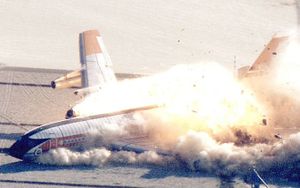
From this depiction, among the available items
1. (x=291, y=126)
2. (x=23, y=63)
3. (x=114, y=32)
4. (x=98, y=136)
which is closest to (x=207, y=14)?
(x=114, y=32)

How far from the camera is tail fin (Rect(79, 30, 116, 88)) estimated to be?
3497 inches

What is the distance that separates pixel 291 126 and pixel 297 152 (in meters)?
10.2

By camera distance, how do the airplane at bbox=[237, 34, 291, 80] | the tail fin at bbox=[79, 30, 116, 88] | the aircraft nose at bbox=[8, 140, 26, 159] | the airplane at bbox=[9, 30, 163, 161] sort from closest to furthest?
the aircraft nose at bbox=[8, 140, 26, 159] < the airplane at bbox=[9, 30, 163, 161] < the airplane at bbox=[237, 34, 291, 80] < the tail fin at bbox=[79, 30, 116, 88]

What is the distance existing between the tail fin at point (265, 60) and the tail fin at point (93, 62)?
15506 millimetres

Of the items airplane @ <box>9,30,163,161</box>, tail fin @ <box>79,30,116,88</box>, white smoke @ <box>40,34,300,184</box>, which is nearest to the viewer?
white smoke @ <box>40,34,300,184</box>

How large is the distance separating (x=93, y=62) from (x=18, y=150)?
1843 cm

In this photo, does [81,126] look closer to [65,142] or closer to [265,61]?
[65,142]

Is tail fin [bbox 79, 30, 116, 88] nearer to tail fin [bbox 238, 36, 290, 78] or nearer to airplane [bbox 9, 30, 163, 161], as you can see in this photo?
airplane [bbox 9, 30, 163, 161]

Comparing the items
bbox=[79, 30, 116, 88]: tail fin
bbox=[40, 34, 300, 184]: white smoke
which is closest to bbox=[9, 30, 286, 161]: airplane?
bbox=[79, 30, 116, 88]: tail fin

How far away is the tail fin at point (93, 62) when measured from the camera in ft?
291

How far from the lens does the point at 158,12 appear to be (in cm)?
12725

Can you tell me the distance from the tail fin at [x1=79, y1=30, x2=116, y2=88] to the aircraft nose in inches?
560

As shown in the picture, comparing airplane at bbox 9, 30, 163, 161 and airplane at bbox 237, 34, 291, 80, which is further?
airplane at bbox 237, 34, 291, 80

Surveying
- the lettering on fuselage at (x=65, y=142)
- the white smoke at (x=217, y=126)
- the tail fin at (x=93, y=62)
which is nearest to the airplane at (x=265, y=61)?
the white smoke at (x=217, y=126)
